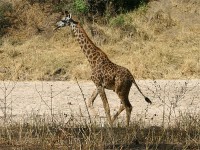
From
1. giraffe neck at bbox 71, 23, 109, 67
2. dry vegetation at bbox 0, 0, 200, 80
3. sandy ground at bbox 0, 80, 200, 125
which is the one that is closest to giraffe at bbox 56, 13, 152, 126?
giraffe neck at bbox 71, 23, 109, 67

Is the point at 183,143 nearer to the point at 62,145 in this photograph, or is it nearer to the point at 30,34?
the point at 62,145

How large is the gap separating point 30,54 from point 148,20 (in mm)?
4964

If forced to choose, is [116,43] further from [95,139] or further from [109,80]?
[95,139]

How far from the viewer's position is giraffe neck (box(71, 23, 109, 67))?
9.12 metres

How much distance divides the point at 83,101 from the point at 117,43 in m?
6.65

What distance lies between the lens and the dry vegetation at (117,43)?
587 inches

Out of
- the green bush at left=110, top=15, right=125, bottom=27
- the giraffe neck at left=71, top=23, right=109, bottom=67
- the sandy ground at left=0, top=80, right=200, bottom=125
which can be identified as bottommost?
the sandy ground at left=0, top=80, right=200, bottom=125

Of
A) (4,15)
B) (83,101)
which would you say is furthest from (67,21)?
(4,15)

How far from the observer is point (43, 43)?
1819cm

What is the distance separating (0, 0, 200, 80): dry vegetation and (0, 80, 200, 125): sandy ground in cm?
123

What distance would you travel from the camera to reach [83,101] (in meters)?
11.0

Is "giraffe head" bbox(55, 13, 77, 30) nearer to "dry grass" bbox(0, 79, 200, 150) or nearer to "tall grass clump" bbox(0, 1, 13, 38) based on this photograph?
"dry grass" bbox(0, 79, 200, 150)

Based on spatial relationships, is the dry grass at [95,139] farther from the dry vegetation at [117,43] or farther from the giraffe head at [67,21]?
the dry vegetation at [117,43]

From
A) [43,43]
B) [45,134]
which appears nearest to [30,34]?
[43,43]
